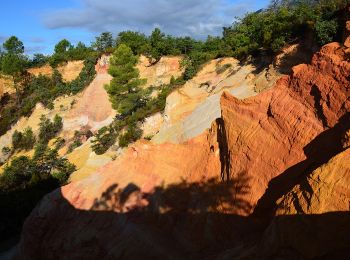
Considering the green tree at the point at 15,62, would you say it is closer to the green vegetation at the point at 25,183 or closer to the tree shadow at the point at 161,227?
the green vegetation at the point at 25,183

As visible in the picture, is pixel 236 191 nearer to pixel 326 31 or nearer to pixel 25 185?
pixel 326 31

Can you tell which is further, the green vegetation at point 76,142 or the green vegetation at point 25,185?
the green vegetation at point 76,142

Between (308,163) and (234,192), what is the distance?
2415mm

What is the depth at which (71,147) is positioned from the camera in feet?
166

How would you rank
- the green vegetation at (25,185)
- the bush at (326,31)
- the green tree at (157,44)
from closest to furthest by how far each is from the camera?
1. the bush at (326,31)
2. the green vegetation at (25,185)
3. the green tree at (157,44)

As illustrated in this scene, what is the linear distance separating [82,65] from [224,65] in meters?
40.3

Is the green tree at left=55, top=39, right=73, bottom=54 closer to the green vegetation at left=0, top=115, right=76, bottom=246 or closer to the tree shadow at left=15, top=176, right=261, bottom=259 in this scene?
the green vegetation at left=0, top=115, right=76, bottom=246

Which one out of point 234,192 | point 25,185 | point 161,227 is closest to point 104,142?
point 25,185

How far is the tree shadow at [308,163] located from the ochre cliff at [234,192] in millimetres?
28

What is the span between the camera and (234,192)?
11.4 m

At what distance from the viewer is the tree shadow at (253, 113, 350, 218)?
917cm

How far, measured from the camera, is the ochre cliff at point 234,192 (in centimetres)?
737

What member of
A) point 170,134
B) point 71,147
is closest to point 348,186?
point 170,134

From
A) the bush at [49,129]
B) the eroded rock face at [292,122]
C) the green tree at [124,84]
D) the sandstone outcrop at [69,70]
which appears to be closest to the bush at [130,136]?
the green tree at [124,84]
